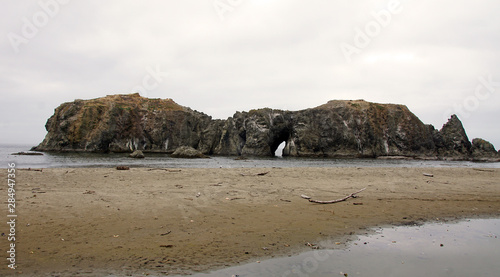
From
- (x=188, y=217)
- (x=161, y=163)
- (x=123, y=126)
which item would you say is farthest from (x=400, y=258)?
(x=123, y=126)

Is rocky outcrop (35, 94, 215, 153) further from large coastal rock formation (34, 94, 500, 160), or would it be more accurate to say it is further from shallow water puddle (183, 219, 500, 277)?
shallow water puddle (183, 219, 500, 277)

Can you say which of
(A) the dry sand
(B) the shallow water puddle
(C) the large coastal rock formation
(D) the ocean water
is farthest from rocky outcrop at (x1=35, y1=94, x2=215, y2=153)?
(B) the shallow water puddle

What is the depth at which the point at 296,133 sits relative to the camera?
305ft

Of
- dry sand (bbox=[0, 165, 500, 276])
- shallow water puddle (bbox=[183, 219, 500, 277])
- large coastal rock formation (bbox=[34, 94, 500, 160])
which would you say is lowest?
shallow water puddle (bbox=[183, 219, 500, 277])

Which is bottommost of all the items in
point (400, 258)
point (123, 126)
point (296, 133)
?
A: point (400, 258)

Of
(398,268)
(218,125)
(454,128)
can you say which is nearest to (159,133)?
(218,125)

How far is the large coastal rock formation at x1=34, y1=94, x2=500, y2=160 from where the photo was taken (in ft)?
288

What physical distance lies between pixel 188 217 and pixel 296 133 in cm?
8577

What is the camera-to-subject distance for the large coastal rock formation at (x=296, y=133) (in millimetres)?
87750

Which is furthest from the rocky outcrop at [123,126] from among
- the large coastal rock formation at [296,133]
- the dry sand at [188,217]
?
the dry sand at [188,217]

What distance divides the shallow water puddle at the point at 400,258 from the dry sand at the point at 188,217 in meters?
0.56

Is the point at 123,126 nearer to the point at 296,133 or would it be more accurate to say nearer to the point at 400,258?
the point at 296,133

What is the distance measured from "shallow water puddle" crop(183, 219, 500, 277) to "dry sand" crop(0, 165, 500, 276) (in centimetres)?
56

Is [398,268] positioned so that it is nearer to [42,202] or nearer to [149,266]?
[149,266]
